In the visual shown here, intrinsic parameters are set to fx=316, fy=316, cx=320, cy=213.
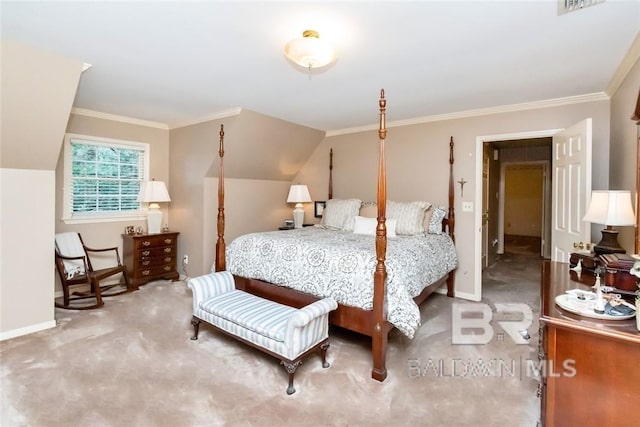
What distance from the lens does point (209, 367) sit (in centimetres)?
238

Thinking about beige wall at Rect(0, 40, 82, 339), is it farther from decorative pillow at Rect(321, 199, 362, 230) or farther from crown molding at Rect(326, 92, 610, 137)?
crown molding at Rect(326, 92, 610, 137)

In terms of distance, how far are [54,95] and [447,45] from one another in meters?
3.08

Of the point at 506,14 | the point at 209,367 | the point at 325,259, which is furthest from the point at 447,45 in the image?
the point at 209,367

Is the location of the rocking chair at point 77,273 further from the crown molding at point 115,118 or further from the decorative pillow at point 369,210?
the decorative pillow at point 369,210

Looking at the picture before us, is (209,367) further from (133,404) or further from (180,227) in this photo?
(180,227)

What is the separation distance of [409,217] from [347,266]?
1522 mm

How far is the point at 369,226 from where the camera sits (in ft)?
12.3

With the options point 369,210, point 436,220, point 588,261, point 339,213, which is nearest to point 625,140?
point 588,261

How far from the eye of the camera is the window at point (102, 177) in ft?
13.0

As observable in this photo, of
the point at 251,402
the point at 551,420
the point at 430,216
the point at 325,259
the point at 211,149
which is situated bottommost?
the point at 251,402

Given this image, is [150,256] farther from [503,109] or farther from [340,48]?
[503,109]

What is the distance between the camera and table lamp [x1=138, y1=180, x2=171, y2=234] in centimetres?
434

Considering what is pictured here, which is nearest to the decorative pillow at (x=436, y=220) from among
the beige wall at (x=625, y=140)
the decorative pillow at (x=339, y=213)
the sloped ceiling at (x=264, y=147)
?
the decorative pillow at (x=339, y=213)

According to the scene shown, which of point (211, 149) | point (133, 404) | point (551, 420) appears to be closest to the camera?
point (551, 420)
